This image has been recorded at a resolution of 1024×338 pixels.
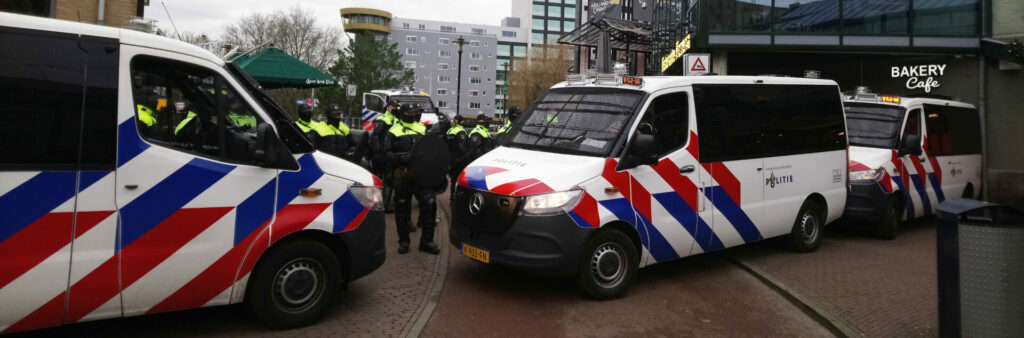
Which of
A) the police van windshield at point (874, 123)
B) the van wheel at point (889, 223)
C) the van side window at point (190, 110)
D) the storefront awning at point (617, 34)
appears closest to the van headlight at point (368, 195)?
the van side window at point (190, 110)

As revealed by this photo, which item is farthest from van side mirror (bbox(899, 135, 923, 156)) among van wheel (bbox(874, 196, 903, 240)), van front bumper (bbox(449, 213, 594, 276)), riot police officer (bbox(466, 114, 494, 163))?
riot police officer (bbox(466, 114, 494, 163))

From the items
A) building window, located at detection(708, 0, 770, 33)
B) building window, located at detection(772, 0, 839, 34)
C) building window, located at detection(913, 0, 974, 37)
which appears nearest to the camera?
building window, located at detection(913, 0, 974, 37)

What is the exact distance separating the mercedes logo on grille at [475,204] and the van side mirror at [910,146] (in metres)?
7.53

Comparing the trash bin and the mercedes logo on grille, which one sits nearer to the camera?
the trash bin

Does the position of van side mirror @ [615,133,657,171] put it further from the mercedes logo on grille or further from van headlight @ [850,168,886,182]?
van headlight @ [850,168,886,182]

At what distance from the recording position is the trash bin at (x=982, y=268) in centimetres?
424

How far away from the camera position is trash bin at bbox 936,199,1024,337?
4242mm

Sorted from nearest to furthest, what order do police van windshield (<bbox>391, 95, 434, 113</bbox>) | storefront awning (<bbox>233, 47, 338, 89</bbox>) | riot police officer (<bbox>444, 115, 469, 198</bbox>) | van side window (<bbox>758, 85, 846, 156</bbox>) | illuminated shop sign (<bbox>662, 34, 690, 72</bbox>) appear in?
1. van side window (<bbox>758, 85, 846, 156</bbox>)
2. storefront awning (<bbox>233, 47, 338, 89</bbox>)
3. riot police officer (<bbox>444, 115, 469, 198</bbox>)
4. illuminated shop sign (<bbox>662, 34, 690, 72</bbox>)
5. police van windshield (<bbox>391, 95, 434, 113</bbox>)

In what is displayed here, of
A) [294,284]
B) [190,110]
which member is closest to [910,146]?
[294,284]

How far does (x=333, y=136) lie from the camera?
10.4 meters

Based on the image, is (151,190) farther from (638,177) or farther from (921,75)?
(921,75)

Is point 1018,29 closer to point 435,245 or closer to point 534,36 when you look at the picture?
point 435,245

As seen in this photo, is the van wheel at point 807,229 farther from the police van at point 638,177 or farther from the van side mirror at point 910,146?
the van side mirror at point 910,146

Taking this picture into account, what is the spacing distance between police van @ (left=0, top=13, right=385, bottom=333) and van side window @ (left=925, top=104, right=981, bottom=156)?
10299 mm
